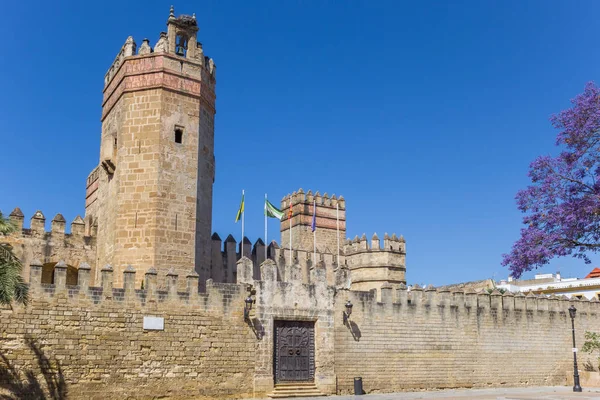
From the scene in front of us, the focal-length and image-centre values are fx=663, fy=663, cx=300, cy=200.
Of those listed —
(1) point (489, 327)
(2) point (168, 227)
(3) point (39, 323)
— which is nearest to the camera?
(3) point (39, 323)

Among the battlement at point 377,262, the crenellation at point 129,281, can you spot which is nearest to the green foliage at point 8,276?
the crenellation at point 129,281

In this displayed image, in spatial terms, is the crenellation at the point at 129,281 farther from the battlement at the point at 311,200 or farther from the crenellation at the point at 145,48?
the battlement at the point at 311,200

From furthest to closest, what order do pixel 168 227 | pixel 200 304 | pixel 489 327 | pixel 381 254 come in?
pixel 381 254
pixel 489 327
pixel 168 227
pixel 200 304

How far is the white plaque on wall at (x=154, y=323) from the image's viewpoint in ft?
56.0

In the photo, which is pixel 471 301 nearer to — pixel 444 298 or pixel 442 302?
pixel 444 298

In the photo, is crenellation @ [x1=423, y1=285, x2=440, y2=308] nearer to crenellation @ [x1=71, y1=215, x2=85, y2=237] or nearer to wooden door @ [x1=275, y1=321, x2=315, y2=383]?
wooden door @ [x1=275, y1=321, x2=315, y2=383]

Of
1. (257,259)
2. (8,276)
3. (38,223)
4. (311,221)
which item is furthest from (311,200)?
(8,276)

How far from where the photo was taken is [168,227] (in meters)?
20.4

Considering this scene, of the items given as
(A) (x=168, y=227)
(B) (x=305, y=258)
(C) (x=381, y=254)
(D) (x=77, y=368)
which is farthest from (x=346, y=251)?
(D) (x=77, y=368)

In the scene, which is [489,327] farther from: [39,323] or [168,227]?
[39,323]

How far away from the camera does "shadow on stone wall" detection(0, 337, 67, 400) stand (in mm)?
15262

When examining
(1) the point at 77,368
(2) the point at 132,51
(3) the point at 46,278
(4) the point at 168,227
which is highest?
(2) the point at 132,51

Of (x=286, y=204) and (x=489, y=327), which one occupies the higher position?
(x=286, y=204)

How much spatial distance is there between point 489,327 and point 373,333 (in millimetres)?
5123
